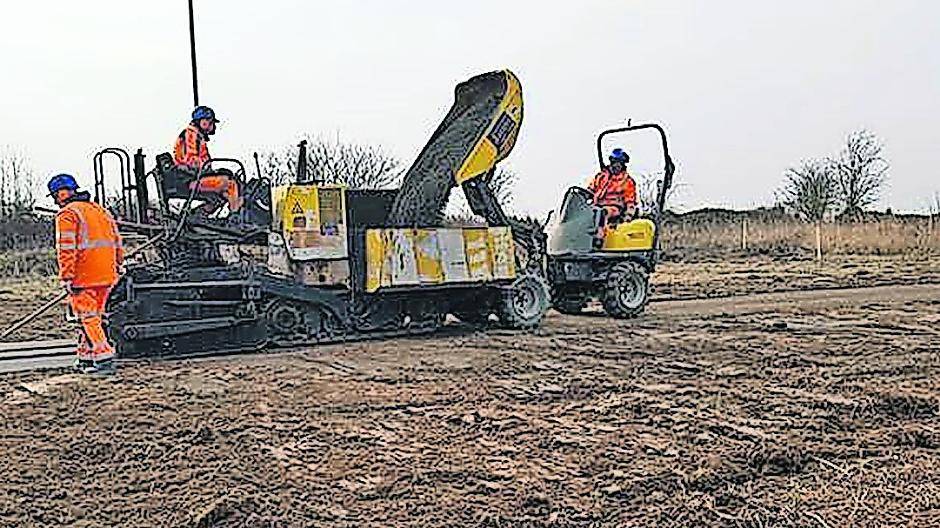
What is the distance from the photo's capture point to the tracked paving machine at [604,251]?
13227mm

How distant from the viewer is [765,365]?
29.9 feet

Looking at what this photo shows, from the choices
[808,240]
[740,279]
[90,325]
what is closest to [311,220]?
[90,325]

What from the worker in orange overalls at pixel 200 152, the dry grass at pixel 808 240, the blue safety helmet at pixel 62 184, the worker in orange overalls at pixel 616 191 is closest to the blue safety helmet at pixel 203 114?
the worker in orange overalls at pixel 200 152

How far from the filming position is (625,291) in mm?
13516

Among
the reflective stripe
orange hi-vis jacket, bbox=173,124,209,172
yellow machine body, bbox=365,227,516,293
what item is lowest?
yellow machine body, bbox=365,227,516,293

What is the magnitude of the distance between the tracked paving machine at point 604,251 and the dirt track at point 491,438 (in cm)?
275

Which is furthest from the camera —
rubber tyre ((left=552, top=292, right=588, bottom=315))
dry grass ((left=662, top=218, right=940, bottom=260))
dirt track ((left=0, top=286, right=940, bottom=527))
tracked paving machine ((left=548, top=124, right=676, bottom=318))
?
dry grass ((left=662, top=218, right=940, bottom=260))

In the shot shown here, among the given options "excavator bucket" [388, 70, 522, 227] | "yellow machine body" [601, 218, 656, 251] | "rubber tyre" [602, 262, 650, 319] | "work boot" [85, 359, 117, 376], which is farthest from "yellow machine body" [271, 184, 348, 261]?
"rubber tyre" [602, 262, 650, 319]

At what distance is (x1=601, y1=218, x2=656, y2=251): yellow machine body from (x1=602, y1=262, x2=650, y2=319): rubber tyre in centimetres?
24

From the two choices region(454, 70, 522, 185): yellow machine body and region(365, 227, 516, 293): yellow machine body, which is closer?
region(365, 227, 516, 293): yellow machine body

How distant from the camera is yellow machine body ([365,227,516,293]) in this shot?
36.6 ft

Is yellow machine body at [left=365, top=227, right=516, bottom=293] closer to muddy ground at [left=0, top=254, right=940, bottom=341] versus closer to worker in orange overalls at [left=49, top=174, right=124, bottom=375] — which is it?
worker in orange overalls at [left=49, top=174, right=124, bottom=375]

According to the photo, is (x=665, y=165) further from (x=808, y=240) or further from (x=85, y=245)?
(x=808, y=240)

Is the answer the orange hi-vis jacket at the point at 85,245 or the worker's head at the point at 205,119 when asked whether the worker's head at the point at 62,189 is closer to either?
the orange hi-vis jacket at the point at 85,245
